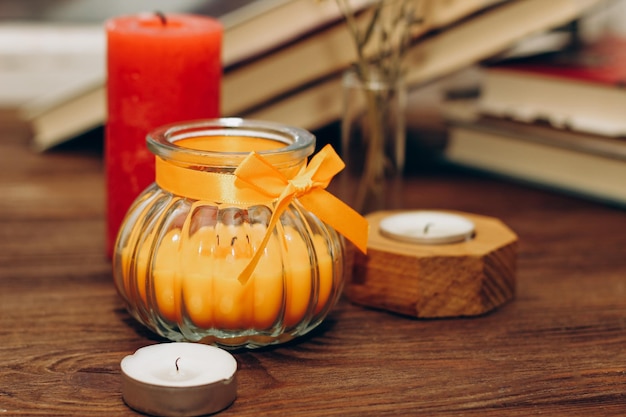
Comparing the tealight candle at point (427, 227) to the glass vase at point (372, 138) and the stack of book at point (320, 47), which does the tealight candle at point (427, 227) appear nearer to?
the glass vase at point (372, 138)

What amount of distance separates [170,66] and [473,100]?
50 centimetres

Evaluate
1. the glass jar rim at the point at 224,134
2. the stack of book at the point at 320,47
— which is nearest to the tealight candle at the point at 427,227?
the glass jar rim at the point at 224,134

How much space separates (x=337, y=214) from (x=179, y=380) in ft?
0.50

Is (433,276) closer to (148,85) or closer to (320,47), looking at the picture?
(148,85)

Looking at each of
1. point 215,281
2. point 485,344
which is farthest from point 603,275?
point 215,281

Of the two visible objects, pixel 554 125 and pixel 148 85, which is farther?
pixel 554 125

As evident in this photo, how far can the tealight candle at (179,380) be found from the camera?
51 centimetres

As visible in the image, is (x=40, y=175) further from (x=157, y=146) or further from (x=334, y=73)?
(x=157, y=146)

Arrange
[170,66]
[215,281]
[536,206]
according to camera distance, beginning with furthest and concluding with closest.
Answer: [536,206]
[170,66]
[215,281]

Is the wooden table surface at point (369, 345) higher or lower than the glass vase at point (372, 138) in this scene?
lower

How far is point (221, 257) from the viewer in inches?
22.7

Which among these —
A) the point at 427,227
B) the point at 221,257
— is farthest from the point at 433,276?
the point at 221,257

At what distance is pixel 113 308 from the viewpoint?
0.67 m

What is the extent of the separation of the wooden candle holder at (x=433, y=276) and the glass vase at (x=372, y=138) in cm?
14
